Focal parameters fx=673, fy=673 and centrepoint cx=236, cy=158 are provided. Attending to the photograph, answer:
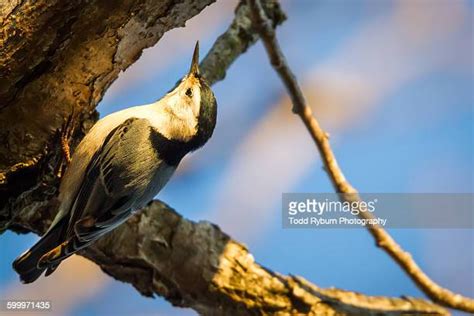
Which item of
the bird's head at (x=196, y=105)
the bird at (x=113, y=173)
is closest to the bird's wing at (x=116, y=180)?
the bird at (x=113, y=173)

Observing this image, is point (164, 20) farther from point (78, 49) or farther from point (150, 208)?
point (150, 208)

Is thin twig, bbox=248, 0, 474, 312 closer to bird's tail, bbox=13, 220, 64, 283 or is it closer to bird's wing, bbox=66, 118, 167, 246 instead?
bird's wing, bbox=66, 118, 167, 246

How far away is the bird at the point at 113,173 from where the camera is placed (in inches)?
71.9

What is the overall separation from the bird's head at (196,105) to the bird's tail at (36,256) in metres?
0.49

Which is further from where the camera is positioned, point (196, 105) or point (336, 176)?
point (336, 176)

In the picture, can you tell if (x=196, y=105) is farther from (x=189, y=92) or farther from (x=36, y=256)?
(x=36, y=256)

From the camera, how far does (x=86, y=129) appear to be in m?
1.90

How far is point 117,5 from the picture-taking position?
5.18 feet

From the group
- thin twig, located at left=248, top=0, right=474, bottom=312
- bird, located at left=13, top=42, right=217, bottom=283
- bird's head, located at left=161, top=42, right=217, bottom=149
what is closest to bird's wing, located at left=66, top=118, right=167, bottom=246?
bird, located at left=13, top=42, right=217, bottom=283

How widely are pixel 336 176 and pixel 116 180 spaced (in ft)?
2.58

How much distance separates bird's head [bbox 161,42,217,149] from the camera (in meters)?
2.05

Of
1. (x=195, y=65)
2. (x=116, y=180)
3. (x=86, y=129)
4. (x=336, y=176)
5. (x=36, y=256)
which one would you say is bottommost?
(x=36, y=256)

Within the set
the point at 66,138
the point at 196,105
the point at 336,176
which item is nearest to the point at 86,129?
the point at 66,138

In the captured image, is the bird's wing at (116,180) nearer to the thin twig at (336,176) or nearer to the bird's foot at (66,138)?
the bird's foot at (66,138)
